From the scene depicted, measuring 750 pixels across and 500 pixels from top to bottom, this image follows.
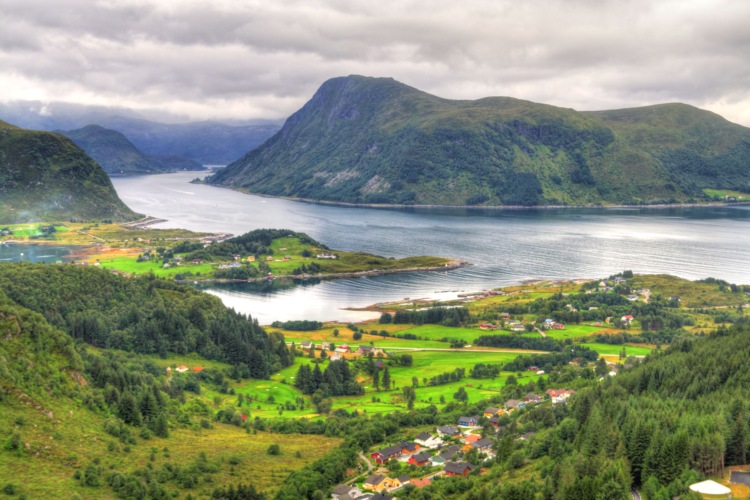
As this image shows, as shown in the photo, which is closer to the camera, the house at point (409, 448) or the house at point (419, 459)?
the house at point (419, 459)

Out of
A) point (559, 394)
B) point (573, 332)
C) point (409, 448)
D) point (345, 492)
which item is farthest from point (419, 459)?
point (573, 332)

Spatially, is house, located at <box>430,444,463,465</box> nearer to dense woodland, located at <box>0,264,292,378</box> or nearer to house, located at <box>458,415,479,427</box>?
house, located at <box>458,415,479,427</box>

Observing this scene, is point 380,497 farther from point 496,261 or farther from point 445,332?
point 496,261

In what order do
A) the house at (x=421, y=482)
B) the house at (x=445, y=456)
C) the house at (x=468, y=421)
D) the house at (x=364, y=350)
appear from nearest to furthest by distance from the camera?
the house at (x=421, y=482), the house at (x=445, y=456), the house at (x=468, y=421), the house at (x=364, y=350)

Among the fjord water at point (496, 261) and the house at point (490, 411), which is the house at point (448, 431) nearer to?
the house at point (490, 411)

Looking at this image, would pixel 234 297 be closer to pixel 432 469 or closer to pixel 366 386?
pixel 366 386

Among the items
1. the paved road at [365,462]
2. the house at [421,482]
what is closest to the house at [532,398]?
the paved road at [365,462]
